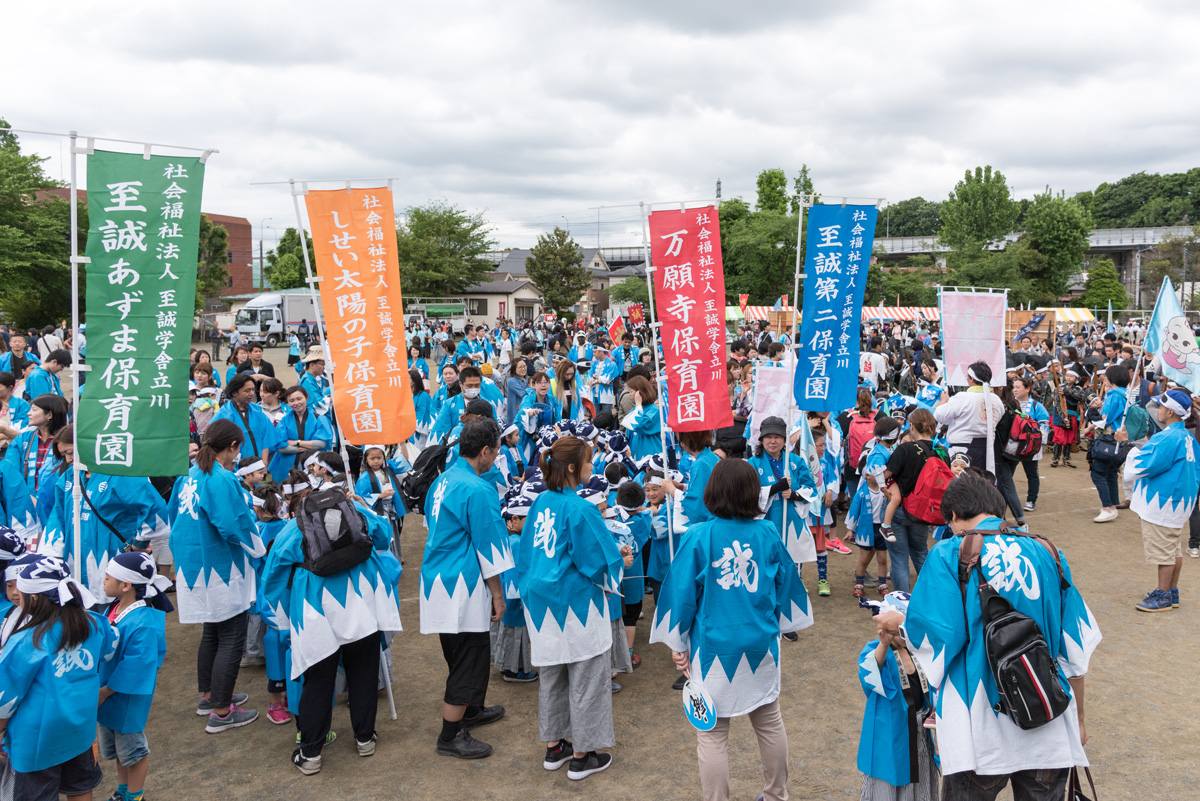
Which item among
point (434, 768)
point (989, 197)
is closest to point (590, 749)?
point (434, 768)

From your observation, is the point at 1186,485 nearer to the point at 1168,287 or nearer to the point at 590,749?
the point at 1168,287

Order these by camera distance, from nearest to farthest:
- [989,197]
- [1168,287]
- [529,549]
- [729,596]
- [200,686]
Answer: [729,596] → [529,549] → [200,686] → [1168,287] → [989,197]

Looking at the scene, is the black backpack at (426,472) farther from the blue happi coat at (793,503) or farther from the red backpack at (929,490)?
the red backpack at (929,490)

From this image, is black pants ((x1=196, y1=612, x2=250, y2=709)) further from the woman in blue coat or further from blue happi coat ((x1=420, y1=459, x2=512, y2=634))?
blue happi coat ((x1=420, y1=459, x2=512, y2=634))

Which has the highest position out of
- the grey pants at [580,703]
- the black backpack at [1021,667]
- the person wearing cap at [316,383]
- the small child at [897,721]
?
the person wearing cap at [316,383]

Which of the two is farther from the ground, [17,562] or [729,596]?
[17,562]

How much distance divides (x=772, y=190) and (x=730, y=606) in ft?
169

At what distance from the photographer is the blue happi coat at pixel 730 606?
3459 millimetres

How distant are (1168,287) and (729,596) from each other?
8.70 metres

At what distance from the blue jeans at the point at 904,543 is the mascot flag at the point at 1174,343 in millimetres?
5060

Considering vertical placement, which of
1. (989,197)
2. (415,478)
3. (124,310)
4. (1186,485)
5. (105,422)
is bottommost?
(1186,485)

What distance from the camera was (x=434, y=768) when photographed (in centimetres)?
428

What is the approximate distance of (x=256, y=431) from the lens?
23.5 ft

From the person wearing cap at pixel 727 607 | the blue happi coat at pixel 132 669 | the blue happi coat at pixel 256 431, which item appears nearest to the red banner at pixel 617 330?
the blue happi coat at pixel 256 431
